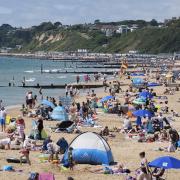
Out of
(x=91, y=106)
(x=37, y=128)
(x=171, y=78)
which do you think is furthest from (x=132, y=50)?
(x=37, y=128)

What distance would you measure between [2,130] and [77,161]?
760 cm

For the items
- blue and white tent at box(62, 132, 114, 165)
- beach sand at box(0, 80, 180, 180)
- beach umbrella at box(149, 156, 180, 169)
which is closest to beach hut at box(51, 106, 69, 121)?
beach sand at box(0, 80, 180, 180)

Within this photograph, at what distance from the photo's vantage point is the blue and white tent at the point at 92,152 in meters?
17.7

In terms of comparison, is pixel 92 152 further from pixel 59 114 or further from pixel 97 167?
pixel 59 114

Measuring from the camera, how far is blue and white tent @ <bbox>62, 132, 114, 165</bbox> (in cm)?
1766

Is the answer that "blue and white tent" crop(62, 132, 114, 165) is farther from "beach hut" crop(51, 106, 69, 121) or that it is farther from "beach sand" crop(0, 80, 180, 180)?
"beach hut" crop(51, 106, 69, 121)

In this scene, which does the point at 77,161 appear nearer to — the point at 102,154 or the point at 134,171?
the point at 102,154

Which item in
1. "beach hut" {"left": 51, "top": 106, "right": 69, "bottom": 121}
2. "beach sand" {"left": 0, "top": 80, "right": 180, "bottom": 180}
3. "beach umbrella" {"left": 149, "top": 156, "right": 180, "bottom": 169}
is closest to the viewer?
"beach umbrella" {"left": 149, "top": 156, "right": 180, "bottom": 169}

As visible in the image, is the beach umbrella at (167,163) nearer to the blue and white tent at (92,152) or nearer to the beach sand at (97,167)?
the beach sand at (97,167)

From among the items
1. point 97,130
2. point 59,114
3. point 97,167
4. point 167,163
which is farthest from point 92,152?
point 59,114

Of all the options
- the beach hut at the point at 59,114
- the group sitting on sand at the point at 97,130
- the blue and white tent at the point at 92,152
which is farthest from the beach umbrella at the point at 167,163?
the beach hut at the point at 59,114

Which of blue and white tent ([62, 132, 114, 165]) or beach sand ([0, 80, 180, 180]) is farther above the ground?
blue and white tent ([62, 132, 114, 165])

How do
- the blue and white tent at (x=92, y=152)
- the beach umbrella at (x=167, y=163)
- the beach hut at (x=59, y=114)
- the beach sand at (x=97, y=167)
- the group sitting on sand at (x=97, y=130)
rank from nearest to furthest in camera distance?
1. the beach umbrella at (x=167, y=163)
2. the beach sand at (x=97, y=167)
3. the group sitting on sand at (x=97, y=130)
4. the blue and white tent at (x=92, y=152)
5. the beach hut at (x=59, y=114)

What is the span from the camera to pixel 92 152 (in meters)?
17.7
